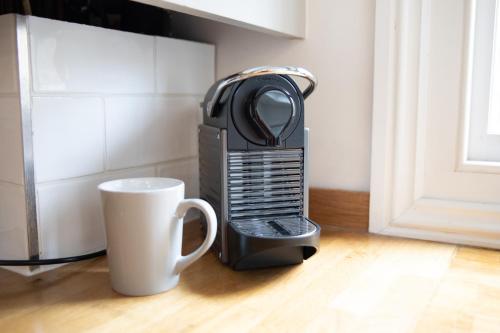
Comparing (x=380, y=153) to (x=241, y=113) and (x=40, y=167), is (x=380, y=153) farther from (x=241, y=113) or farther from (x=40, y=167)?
(x=40, y=167)

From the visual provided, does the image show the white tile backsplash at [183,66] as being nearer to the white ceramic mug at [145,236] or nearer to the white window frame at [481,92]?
the white ceramic mug at [145,236]

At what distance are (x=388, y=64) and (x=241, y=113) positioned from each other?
30cm

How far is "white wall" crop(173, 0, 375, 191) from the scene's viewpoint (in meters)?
0.82

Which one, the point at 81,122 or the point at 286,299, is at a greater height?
the point at 81,122

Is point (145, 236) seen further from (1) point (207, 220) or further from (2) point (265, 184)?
(2) point (265, 184)

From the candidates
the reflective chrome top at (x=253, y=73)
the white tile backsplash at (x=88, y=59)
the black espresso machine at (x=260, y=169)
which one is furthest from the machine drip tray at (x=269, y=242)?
the white tile backsplash at (x=88, y=59)

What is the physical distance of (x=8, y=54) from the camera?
0.59 m

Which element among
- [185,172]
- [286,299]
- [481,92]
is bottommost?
[286,299]

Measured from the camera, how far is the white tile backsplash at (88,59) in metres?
0.61

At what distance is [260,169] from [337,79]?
0.27 m

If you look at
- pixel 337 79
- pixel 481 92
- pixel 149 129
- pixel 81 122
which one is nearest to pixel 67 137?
pixel 81 122

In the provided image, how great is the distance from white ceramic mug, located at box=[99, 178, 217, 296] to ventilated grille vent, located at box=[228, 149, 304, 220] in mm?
101

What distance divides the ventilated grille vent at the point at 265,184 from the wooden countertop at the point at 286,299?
80 millimetres

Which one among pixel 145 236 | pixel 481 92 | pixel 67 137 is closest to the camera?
pixel 145 236
